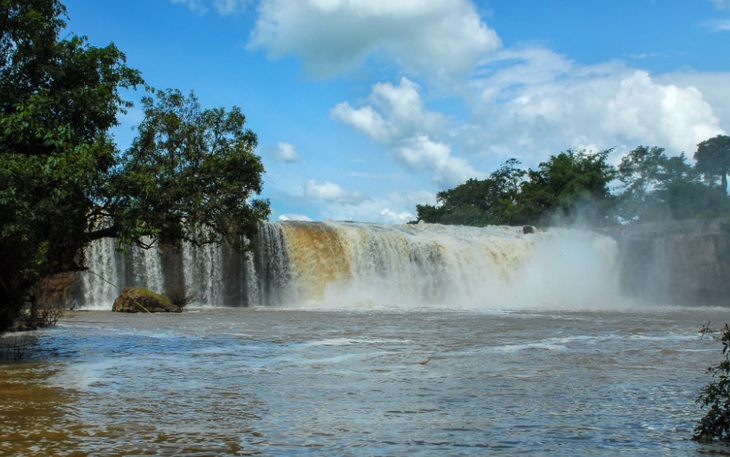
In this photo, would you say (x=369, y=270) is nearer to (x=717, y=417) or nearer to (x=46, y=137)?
(x=46, y=137)

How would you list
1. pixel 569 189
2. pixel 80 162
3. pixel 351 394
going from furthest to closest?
pixel 569 189
pixel 80 162
pixel 351 394

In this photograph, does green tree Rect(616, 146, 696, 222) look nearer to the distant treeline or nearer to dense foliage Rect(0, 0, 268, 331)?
the distant treeline

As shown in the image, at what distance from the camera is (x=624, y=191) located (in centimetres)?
6081

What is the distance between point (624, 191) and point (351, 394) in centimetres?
5663

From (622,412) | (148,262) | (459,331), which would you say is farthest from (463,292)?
(622,412)

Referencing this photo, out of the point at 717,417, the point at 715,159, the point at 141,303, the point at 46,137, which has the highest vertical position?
the point at 715,159

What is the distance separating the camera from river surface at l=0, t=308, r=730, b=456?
5.95m

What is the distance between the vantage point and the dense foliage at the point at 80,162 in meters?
9.96

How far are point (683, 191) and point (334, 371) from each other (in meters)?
53.4

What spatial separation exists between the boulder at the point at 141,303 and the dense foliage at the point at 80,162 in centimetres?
1273

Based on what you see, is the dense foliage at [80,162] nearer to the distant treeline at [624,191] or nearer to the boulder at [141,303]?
the boulder at [141,303]

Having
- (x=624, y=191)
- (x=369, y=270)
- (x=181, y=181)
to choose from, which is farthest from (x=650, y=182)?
(x=181, y=181)

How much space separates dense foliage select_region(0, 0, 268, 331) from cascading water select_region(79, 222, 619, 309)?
633 inches

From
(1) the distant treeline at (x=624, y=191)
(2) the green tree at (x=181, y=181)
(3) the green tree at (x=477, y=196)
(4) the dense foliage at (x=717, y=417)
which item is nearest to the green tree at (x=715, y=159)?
(1) the distant treeline at (x=624, y=191)
